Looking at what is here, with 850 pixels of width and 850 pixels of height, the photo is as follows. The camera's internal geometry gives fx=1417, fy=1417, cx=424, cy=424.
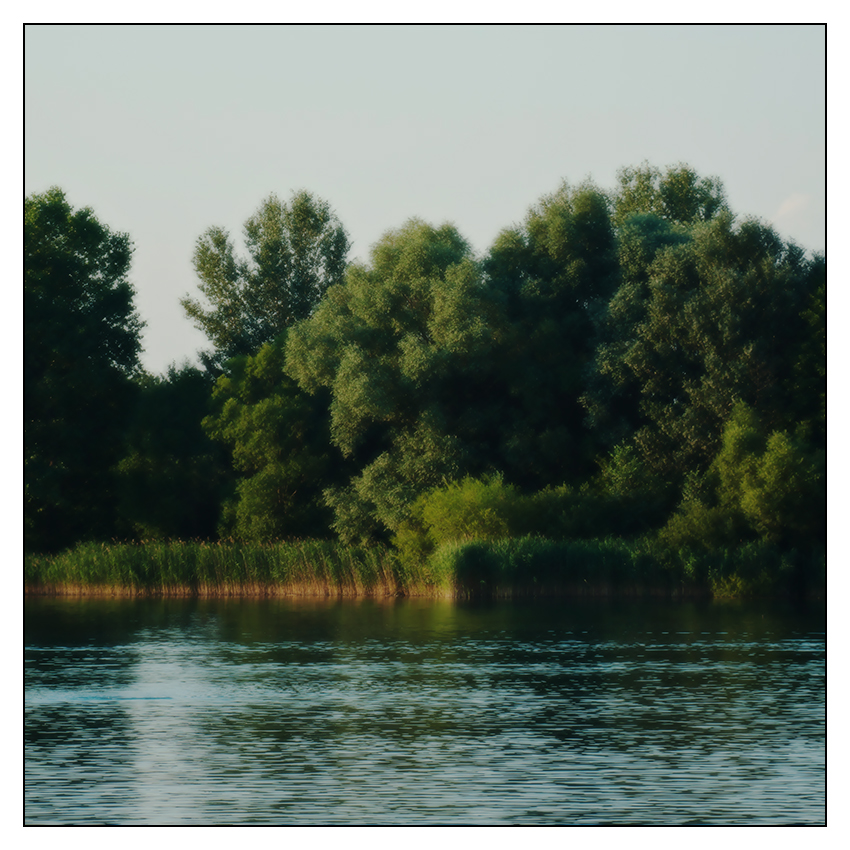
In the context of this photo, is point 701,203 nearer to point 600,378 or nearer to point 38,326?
point 600,378

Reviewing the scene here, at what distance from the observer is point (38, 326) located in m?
49.7

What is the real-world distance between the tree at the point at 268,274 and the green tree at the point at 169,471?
8.40 m

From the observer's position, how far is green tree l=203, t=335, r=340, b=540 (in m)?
50.3

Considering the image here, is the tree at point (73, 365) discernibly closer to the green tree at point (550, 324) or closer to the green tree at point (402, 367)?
the green tree at point (402, 367)

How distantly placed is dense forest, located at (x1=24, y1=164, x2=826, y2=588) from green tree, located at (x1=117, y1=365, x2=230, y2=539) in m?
0.09

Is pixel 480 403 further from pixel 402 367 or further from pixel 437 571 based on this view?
pixel 437 571

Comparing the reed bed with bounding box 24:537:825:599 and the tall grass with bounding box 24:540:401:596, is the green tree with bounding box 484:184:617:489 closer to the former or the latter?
the reed bed with bounding box 24:537:825:599

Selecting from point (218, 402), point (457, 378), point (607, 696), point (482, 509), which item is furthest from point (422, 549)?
point (607, 696)

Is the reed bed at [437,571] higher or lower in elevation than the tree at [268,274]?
lower

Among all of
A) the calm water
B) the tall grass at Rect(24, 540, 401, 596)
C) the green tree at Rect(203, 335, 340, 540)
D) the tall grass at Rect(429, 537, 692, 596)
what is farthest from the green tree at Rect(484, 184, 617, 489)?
the calm water

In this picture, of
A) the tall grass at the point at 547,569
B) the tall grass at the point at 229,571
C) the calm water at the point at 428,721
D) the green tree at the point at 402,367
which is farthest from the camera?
the green tree at the point at 402,367

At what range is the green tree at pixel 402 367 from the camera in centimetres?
4653

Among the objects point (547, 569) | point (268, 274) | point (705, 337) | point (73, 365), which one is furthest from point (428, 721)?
point (268, 274)

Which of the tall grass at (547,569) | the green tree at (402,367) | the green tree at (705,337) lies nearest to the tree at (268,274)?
the green tree at (402,367)
